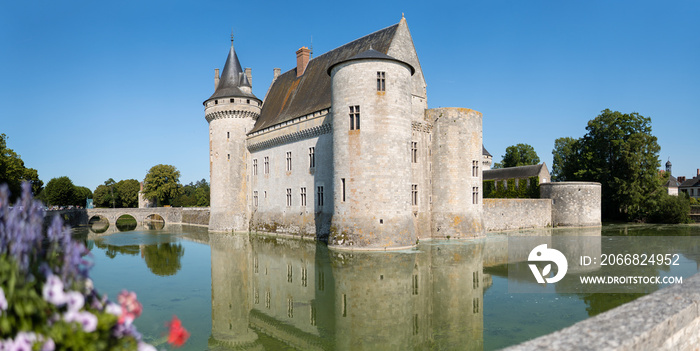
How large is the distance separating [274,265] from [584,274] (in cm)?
989

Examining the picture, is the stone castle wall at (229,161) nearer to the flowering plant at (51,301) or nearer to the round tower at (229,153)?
the round tower at (229,153)

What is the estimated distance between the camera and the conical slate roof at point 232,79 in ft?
97.5

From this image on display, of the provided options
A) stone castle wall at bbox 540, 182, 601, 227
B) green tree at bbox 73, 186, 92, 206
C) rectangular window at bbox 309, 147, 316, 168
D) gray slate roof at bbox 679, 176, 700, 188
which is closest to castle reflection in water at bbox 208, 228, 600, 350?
rectangular window at bbox 309, 147, 316, 168

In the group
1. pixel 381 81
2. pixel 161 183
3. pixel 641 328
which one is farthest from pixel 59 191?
A: pixel 641 328

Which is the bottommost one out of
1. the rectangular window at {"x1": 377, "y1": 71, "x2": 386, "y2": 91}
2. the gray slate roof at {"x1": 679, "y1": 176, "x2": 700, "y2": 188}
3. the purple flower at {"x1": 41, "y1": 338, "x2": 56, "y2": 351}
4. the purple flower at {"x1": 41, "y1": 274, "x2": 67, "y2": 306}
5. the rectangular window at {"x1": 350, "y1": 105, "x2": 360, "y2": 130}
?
the purple flower at {"x1": 41, "y1": 338, "x2": 56, "y2": 351}

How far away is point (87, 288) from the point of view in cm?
229

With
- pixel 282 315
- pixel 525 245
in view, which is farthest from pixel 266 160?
pixel 282 315

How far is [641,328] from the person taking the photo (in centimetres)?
378

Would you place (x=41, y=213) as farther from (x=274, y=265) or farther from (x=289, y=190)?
(x=289, y=190)

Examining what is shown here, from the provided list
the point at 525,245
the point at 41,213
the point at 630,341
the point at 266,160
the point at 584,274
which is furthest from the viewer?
the point at 266,160

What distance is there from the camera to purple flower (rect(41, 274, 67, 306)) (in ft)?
6.51

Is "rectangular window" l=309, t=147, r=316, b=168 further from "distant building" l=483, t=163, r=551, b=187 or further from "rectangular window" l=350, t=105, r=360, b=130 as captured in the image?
"distant building" l=483, t=163, r=551, b=187
